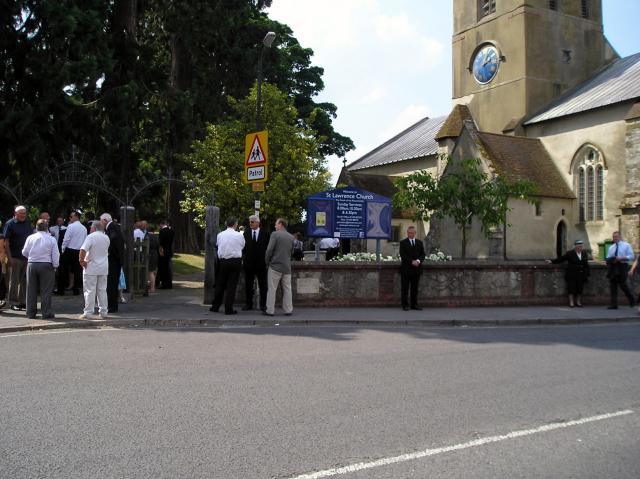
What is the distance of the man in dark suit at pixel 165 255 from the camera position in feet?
56.1

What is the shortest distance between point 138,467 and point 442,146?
38.4 meters

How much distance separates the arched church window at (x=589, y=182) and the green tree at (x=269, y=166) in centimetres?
1611

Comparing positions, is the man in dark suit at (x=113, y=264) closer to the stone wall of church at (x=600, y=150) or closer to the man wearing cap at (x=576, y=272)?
the man wearing cap at (x=576, y=272)

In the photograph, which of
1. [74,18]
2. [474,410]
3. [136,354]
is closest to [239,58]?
[74,18]

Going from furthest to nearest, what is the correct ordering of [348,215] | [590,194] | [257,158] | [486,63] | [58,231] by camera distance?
[486,63] < [590,194] < [58,231] < [348,215] < [257,158]

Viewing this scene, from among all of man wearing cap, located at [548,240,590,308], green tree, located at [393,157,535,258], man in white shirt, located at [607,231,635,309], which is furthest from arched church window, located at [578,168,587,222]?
man wearing cap, located at [548,240,590,308]

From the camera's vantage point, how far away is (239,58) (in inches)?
1133

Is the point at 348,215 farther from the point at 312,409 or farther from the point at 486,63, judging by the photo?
the point at 486,63

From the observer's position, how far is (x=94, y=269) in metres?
11.2

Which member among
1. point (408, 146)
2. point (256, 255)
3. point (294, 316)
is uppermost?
point (408, 146)

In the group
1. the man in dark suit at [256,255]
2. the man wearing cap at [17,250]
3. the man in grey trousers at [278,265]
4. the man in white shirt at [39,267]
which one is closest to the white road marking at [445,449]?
the man in grey trousers at [278,265]

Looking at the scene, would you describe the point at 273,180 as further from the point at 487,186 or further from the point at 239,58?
the point at 487,186

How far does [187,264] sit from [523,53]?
88.6 ft

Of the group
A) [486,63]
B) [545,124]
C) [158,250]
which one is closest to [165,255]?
[158,250]
